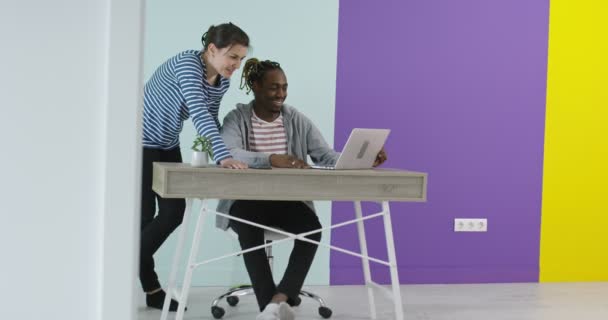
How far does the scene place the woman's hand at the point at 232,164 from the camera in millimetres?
2926

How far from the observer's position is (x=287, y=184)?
292cm

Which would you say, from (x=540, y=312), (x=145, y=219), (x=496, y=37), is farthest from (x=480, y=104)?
(x=145, y=219)

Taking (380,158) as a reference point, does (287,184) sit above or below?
below

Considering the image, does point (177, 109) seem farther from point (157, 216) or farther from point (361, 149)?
point (361, 149)

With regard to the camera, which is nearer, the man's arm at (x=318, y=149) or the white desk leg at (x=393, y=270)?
the white desk leg at (x=393, y=270)

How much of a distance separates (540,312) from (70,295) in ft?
8.43

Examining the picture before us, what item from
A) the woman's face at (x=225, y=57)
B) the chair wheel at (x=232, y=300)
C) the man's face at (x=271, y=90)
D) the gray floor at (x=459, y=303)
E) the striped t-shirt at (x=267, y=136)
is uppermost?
the woman's face at (x=225, y=57)

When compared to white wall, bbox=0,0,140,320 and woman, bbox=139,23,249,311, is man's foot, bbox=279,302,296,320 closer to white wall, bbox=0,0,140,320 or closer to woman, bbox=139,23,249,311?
woman, bbox=139,23,249,311

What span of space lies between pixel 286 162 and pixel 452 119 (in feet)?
5.39

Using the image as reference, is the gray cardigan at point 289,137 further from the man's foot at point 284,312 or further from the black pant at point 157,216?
the man's foot at point 284,312

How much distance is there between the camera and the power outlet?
448 centimetres

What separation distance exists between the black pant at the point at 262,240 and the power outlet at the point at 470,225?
1.34 metres

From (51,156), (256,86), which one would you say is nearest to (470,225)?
(256,86)

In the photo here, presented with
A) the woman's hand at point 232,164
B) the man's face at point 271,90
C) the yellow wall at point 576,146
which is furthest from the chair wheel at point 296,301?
the yellow wall at point 576,146
